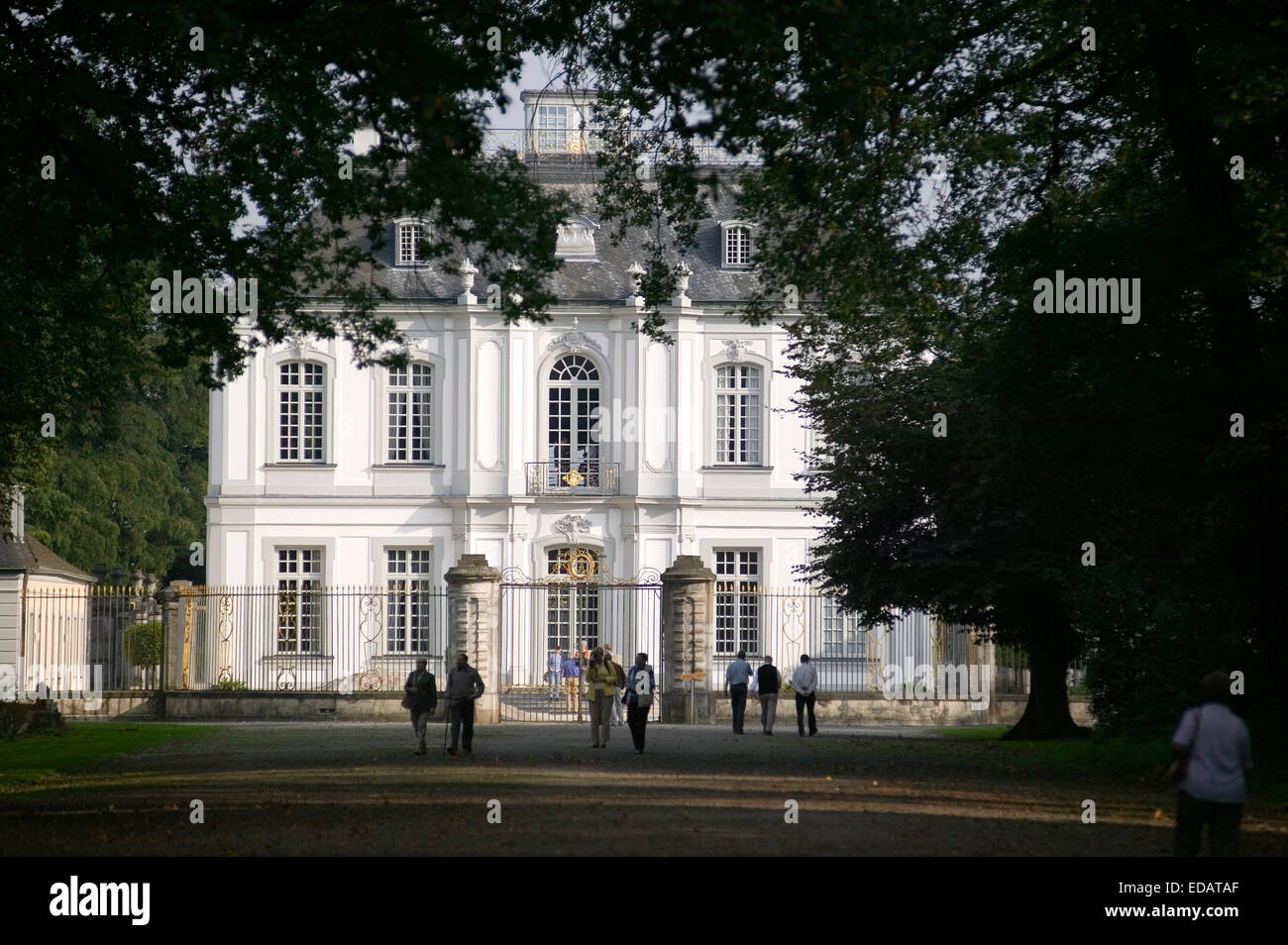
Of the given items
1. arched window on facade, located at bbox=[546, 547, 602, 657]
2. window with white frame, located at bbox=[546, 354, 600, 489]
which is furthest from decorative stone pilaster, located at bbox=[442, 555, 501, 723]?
window with white frame, located at bbox=[546, 354, 600, 489]

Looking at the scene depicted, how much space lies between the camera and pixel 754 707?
104 ft

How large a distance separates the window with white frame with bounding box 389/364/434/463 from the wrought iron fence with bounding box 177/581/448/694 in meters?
3.06

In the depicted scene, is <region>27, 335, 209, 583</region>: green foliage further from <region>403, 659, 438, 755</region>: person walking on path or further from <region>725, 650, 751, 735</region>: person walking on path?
<region>403, 659, 438, 755</region>: person walking on path

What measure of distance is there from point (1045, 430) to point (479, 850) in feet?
26.2

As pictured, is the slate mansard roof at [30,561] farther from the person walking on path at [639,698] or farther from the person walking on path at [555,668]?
the person walking on path at [639,698]

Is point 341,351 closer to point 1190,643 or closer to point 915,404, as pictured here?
point 915,404

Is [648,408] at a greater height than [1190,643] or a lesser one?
greater

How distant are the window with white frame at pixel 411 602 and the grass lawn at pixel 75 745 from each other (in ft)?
30.8

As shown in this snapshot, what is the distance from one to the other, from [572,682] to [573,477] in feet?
26.8

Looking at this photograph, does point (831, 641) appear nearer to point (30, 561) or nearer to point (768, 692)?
point (768, 692)

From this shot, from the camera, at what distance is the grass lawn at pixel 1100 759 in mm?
16469

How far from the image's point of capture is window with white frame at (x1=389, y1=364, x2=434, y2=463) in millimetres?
41781
